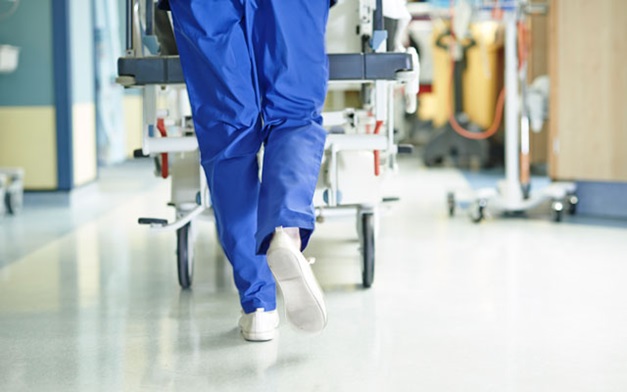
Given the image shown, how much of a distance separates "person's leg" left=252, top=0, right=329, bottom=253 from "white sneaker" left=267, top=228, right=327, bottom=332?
0.14 metres

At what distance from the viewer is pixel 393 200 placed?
3.00 metres

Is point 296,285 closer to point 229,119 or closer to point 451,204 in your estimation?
point 229,119

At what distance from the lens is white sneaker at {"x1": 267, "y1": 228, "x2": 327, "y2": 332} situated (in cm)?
182

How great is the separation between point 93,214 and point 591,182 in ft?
8.59

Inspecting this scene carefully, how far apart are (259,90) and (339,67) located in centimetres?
29

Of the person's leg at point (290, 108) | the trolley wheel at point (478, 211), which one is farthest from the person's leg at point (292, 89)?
the trolley wheel at point (478, 211)

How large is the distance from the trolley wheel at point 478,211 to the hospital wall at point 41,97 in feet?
8.15

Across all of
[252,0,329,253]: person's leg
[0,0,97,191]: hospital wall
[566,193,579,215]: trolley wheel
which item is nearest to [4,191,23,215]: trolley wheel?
[0,0,97,191]: hospital wall

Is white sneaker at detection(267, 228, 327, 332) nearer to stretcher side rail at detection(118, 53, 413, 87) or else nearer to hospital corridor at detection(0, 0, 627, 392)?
hospital corridor at detection(0, 0, 627, 392)

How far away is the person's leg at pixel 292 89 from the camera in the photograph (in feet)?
6.50

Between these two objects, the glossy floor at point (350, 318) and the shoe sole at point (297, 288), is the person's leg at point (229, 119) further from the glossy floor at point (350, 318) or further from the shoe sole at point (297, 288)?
the shoe sole at point (297, 288)

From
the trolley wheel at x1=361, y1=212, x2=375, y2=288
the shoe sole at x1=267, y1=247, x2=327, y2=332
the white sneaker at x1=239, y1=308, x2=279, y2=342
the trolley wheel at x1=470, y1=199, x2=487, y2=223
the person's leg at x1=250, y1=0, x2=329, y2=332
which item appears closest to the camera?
the shoe sole at x1=267, y1=247, x2=327, y2=332

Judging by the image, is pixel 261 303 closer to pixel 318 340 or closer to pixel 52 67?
pixel 318 340

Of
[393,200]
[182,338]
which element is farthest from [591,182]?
[182,338]
